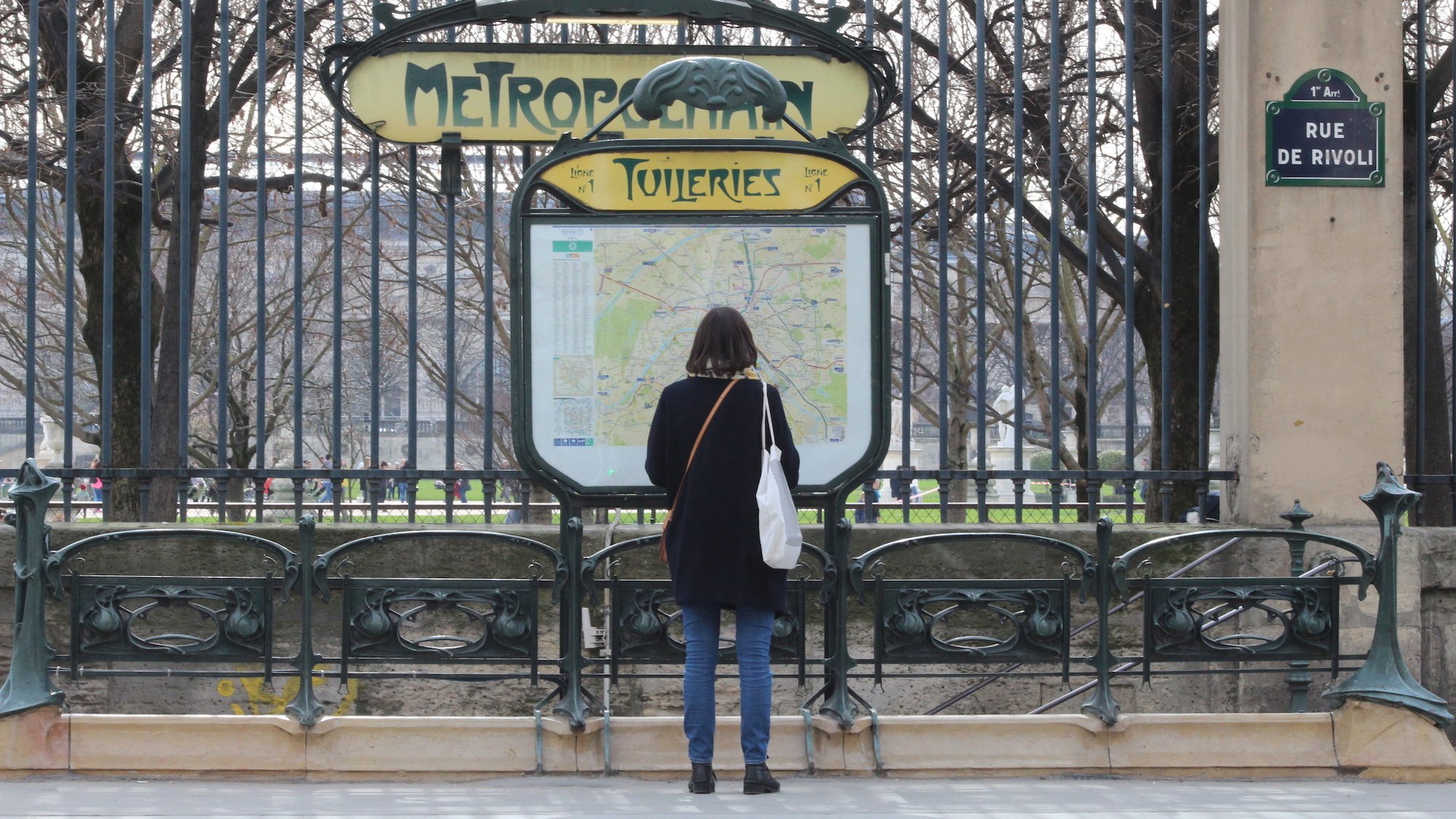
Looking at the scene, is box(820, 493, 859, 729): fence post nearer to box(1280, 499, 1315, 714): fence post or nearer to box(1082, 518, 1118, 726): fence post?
box(1082, 518, 1118, 726): fence post

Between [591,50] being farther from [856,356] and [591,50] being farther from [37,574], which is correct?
[37,574]

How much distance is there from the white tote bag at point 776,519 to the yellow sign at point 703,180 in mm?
1178

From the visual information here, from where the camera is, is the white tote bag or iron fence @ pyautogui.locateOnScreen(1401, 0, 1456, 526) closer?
the white tote bag

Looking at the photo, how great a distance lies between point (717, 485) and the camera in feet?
15.3

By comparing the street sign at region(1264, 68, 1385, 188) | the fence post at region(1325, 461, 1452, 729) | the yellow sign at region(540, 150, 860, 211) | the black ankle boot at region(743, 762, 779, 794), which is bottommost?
the black ankle boot at region(743, 762, 779, 794)

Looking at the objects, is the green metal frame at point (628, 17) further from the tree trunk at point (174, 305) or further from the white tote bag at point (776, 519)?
the tree trunk at point (174, 305)

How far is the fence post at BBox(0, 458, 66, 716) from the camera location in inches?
194

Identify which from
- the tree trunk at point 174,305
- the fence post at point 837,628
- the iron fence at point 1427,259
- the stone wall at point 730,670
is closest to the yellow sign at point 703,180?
the fence post at point 837,628

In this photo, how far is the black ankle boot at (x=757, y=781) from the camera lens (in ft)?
15.2

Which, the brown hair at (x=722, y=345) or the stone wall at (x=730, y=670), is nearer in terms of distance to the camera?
the brown hair at (x=722, y=345)

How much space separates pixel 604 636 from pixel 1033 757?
1715mm

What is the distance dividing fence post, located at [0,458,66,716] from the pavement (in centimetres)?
30

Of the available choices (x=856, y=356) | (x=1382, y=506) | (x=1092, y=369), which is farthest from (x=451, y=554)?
(x=1382, y=506)

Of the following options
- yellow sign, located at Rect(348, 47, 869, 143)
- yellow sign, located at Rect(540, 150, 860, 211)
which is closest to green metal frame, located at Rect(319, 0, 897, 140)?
yellow sign, located at Rect(348, 47, 869, 143)
